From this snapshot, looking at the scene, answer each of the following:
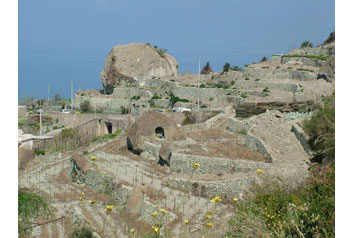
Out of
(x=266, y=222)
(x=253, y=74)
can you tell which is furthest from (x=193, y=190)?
(x=253, y=74)

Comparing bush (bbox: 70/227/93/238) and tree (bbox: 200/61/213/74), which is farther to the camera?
tree (bbox: 200/61/213/74)

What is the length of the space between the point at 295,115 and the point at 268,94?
30.1ft

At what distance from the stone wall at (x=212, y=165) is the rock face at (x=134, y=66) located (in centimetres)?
2687

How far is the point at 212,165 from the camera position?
16.7 meters

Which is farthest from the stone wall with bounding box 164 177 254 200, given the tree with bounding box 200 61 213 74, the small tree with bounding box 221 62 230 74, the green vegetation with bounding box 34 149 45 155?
the tree with bounding box 200 61 213 74

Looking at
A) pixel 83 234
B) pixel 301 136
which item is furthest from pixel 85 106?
pixel 83 234

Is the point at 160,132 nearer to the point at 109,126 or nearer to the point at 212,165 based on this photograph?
the point at 212,165

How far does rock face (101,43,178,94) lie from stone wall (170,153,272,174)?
2687 cm

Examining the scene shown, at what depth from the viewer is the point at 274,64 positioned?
41438mm

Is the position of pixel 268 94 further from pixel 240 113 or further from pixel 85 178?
pixel 85 178

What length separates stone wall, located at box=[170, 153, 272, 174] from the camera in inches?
637

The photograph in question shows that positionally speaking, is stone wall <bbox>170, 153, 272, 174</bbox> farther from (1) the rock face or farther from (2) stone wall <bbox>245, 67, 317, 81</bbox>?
(1) the rock face
